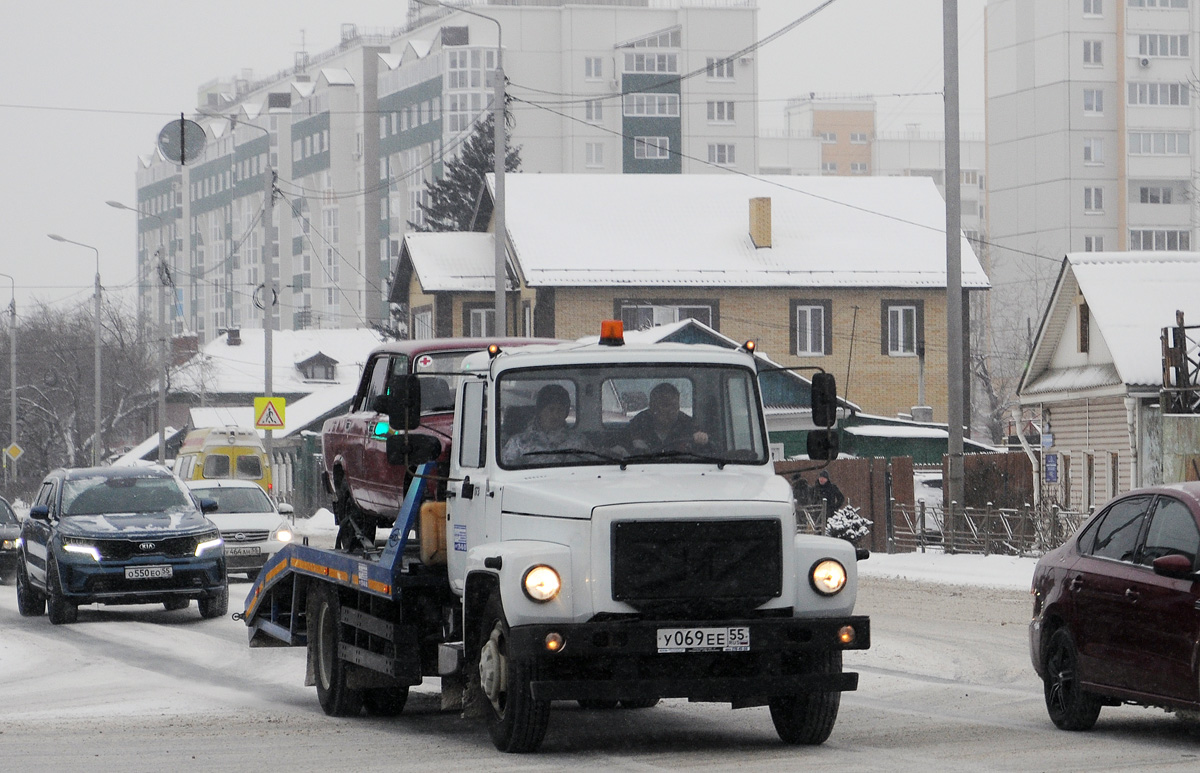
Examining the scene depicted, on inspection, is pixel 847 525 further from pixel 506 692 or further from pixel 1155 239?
pixel 1155 239

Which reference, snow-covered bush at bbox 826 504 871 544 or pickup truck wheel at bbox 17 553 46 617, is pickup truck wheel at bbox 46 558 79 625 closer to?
pickup truck wheel at bbox 17 553 46 617

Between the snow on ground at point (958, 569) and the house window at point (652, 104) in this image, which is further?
the house window at point (652, 104)

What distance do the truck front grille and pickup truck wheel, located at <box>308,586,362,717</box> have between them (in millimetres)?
3253

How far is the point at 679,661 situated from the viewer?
9648 mm

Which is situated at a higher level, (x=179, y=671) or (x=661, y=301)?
(x=661, y=301)

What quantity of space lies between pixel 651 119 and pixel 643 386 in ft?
377

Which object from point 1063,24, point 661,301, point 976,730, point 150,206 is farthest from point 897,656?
point 150,206

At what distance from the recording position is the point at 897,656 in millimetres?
15930

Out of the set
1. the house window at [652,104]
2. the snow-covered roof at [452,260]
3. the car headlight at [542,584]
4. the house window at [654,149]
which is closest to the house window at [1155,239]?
the house window at [654,149]

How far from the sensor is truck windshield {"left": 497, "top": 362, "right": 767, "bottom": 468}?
1032 centimetres

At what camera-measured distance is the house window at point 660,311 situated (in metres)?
59.0

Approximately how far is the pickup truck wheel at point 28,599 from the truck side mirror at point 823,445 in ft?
46.4

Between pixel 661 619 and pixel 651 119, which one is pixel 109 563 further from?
pixel 651 119

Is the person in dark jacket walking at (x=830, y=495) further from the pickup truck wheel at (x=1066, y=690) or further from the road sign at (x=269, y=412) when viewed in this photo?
the pickup truck wheel at (x=1066, y=690)
